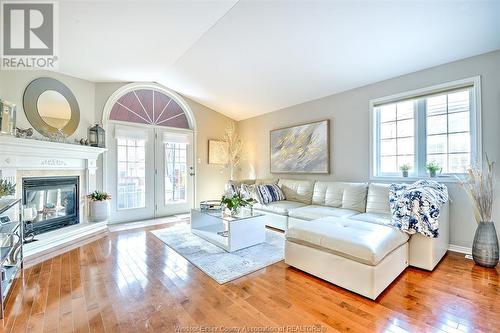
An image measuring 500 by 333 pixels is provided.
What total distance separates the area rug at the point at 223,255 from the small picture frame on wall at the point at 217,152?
2426 mm

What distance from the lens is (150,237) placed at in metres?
3.60

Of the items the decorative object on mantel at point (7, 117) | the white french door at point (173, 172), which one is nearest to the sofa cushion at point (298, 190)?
the white french door at point (173, 172)

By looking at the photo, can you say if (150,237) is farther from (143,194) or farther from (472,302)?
(472,302)

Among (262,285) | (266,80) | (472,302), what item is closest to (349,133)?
(266,80)

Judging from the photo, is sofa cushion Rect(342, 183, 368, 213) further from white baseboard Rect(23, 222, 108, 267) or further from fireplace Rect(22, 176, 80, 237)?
fireplace Rect(22, 176, 80, 237)

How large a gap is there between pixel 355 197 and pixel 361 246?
170cm

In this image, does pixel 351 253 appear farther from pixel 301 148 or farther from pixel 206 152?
pixel 206 152

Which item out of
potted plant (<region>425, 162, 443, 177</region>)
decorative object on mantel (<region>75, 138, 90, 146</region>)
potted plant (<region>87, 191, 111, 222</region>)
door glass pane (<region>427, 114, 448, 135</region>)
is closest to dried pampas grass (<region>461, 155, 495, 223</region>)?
potted plant (<region>425, 162, 443, 177</region>)

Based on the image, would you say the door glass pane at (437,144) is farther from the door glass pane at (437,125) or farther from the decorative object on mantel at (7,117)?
the decorative object on mantel at (7,117)

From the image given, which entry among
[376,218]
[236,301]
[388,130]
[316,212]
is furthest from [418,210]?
[236,301]

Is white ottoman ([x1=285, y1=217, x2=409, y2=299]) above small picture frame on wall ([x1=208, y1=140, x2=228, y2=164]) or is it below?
below

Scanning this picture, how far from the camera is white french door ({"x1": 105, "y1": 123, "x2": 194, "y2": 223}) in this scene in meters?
4.50

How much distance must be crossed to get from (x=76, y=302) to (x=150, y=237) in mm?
1710

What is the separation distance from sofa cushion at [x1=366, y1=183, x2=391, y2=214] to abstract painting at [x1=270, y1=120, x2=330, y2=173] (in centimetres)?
100
